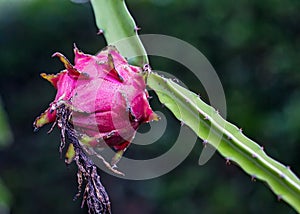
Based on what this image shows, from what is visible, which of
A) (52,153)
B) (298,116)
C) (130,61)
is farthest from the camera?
(52,153)

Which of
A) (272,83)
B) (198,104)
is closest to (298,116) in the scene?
(272,83)

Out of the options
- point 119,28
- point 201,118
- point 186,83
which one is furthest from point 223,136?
point 186,83

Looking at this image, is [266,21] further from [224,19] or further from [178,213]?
[178,213]

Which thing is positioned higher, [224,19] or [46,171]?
[224,19]

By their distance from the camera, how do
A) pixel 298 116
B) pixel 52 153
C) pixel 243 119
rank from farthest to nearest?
pixel 52 153, pixel 243 119, pixel 298 116

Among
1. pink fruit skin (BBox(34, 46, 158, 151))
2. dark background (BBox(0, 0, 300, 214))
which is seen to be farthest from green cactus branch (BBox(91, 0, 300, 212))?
dark background (BBox(0, 0, 300, 214))

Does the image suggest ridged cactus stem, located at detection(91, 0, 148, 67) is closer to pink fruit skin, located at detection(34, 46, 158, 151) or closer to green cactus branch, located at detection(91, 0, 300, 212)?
green cactus branch, located at detection(91, 0, 300, 212)

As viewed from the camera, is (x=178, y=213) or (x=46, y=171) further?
(x=46, y=171)
